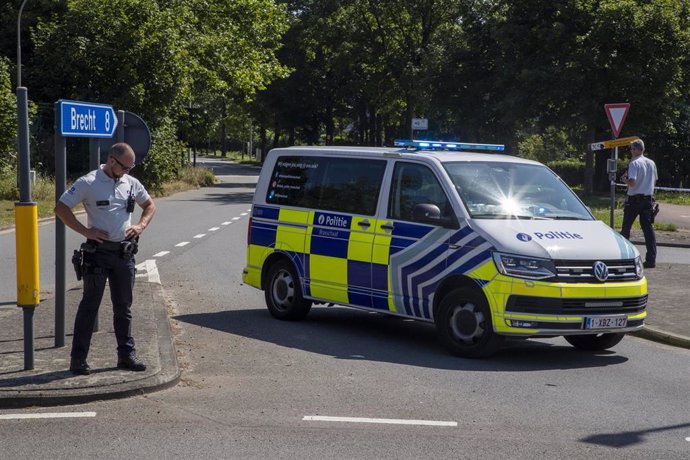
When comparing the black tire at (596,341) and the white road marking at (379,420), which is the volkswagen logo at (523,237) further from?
the white road marking at (379,420)

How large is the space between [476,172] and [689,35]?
30259 mm

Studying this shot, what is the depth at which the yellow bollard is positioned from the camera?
7039mm

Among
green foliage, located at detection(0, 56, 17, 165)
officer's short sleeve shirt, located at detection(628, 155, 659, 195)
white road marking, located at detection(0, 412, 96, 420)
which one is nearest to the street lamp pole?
white road marking, located at detection(0, 412, 96, 420)

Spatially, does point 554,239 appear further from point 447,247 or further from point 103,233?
point 103,233

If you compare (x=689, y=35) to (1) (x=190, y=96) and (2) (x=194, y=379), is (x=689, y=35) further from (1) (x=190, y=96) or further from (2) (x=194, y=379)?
(2) (x=194, y=379)

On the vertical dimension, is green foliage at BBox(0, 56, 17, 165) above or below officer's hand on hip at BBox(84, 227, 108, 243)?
above

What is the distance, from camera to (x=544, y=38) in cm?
3797

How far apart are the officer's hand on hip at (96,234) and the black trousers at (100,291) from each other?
3.6 inches

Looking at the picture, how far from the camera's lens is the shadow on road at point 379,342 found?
28.5 ft

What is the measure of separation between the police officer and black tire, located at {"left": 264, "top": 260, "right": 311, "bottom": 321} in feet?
10.9

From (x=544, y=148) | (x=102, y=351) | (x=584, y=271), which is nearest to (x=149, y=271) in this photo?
(x=102, y=351)

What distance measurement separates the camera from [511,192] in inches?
365

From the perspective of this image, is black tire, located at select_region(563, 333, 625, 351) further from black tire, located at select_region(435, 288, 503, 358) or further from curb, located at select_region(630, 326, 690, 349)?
black tire, located at select_region(435, 288, 503, 358)

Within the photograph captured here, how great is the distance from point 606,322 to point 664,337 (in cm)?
177
